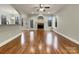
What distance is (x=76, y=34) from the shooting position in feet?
17.9

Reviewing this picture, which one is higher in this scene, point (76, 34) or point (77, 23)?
point (77, 23)
